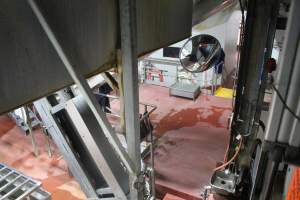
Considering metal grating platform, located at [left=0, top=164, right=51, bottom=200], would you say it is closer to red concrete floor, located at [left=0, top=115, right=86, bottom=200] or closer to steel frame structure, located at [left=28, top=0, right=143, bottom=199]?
steel frame structure, located at [left=28, top=0, right=143, bottom=199]

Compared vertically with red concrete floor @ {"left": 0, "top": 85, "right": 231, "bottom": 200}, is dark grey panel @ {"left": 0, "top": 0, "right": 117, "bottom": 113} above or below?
above

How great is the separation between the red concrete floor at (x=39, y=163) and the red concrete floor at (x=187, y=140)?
5.51 ft

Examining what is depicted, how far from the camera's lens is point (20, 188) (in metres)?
2.38

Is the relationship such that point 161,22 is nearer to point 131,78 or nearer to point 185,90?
point 131,78

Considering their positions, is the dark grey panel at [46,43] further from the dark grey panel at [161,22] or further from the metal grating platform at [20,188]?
the metal grating platform at [20,188]

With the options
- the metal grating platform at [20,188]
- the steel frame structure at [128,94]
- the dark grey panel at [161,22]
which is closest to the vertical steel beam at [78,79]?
the steel frame structure at [128,94]

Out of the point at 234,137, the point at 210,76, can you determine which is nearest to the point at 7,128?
the point at 234,137

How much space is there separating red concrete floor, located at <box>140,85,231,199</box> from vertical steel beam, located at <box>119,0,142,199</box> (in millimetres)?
3296

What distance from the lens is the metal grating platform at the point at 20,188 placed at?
2.29m

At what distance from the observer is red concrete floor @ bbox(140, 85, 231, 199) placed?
4.81m

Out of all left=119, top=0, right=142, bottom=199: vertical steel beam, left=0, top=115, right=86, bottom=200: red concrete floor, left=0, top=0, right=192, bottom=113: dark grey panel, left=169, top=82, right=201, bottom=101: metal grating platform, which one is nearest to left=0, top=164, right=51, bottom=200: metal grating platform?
left=119, top=0, right=142, bottom=199: vertical steel beam

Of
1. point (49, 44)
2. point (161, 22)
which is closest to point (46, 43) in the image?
point (49, 44)

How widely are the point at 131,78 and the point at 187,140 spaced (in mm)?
4969

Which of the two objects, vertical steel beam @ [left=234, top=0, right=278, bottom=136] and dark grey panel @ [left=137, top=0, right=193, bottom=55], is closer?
dark grey panel @ [left=137, top=0, right=193, bottom=55]
